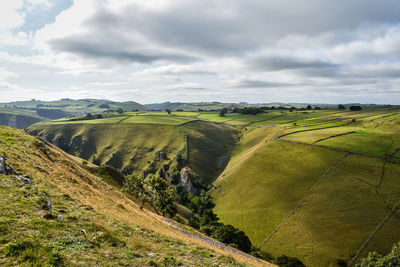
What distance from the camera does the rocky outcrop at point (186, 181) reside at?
126956 millimetres

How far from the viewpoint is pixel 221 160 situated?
6284 inches

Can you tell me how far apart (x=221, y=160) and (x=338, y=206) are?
90561 millimetres

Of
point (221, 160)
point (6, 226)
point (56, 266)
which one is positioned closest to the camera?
point (56, 266)

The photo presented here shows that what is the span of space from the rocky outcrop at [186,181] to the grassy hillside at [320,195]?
49.9ft

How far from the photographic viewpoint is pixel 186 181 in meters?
130

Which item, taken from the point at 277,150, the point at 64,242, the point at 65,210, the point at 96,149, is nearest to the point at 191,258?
the point at 64,242

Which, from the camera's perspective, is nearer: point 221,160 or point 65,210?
point 65,210

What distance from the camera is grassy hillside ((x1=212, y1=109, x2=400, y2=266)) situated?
67.2 m

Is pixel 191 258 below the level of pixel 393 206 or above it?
above

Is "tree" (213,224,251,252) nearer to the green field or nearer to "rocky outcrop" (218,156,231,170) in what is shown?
the green field

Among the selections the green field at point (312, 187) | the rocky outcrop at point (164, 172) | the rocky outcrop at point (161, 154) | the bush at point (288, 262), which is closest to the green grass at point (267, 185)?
the green field at point (312, 187)

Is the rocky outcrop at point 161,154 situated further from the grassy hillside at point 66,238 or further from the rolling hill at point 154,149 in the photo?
the grassy hillside at point 66,238

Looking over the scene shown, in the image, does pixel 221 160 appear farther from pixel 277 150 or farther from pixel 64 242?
pixel 64 242

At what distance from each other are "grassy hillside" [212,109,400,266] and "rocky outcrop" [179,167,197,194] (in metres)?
15.2
